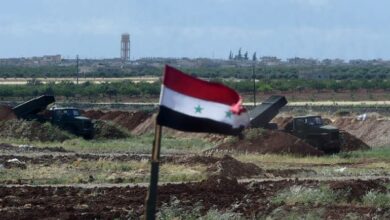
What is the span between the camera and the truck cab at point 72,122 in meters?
61.0

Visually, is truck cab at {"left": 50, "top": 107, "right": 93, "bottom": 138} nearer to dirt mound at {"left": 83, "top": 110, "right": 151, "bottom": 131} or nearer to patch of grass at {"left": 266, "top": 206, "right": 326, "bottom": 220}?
dirt mound at {"left": 83, "top": 110, "right": 151, "bottom": 131}

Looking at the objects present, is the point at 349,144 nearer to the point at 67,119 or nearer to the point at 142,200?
the point at 67,119

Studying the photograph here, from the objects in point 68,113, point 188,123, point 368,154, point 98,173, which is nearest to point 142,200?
point 98,173

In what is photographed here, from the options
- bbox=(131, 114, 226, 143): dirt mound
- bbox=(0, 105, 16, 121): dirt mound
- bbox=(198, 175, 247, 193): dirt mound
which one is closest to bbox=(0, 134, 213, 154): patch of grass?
bbox=(131, 114, 226, 143): dirt mound

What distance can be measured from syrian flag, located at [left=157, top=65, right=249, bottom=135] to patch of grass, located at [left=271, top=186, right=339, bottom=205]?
13435 millimetres

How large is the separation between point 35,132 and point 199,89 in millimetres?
49416

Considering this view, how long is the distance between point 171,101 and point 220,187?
58.3 ft

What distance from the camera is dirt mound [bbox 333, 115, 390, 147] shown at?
64625mm

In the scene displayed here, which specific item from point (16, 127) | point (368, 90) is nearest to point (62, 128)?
point (16, 127)

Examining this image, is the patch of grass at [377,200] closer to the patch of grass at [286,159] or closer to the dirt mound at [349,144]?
the patch of grass at [286,159]

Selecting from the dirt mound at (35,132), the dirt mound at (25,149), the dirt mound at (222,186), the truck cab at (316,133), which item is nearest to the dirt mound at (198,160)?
the dirt mound at (222,186)

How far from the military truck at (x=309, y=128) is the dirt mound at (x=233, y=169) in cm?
1495

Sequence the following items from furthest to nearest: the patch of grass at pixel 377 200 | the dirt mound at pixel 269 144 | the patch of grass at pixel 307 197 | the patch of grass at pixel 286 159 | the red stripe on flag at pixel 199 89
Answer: the dirt mound at pixel 269 144, the patch of grass at pixel 286 159, the patch of grass at pixel 307 197, the patch of grass at pixel 377 200, the red stripe on flag at pixel 199 89

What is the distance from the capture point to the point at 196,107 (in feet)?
35.9
